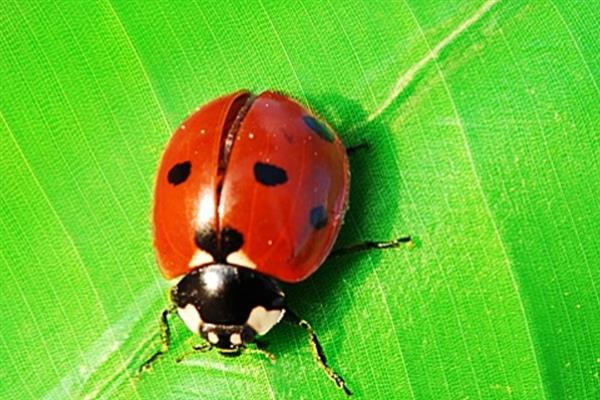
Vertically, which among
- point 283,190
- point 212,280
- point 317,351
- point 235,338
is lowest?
point 317,351

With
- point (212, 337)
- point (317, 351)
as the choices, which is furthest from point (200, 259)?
point (317, 351)

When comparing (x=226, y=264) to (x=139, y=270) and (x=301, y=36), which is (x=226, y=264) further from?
(x=301, y=36)

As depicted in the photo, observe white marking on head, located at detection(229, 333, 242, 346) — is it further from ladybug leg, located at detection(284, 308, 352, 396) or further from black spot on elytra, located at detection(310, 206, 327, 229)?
black spot on elytra, located at detection(310, 206, 327, 229)

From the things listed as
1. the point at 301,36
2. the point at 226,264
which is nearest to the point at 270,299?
the point at 226,264

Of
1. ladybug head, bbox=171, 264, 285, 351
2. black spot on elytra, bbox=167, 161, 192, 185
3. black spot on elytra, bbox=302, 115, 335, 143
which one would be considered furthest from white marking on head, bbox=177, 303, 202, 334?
black spot on elytra, bbox=302, 115, 335, 143

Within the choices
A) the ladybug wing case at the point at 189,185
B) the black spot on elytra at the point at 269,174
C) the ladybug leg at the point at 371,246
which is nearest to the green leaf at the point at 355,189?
the ladybug leg at the point at 371,246

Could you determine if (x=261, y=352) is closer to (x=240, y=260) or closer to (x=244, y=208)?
(x=240, y=260)

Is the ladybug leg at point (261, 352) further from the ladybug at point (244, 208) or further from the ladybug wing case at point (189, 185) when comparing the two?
the ladybug wing case at point (189, 185)
